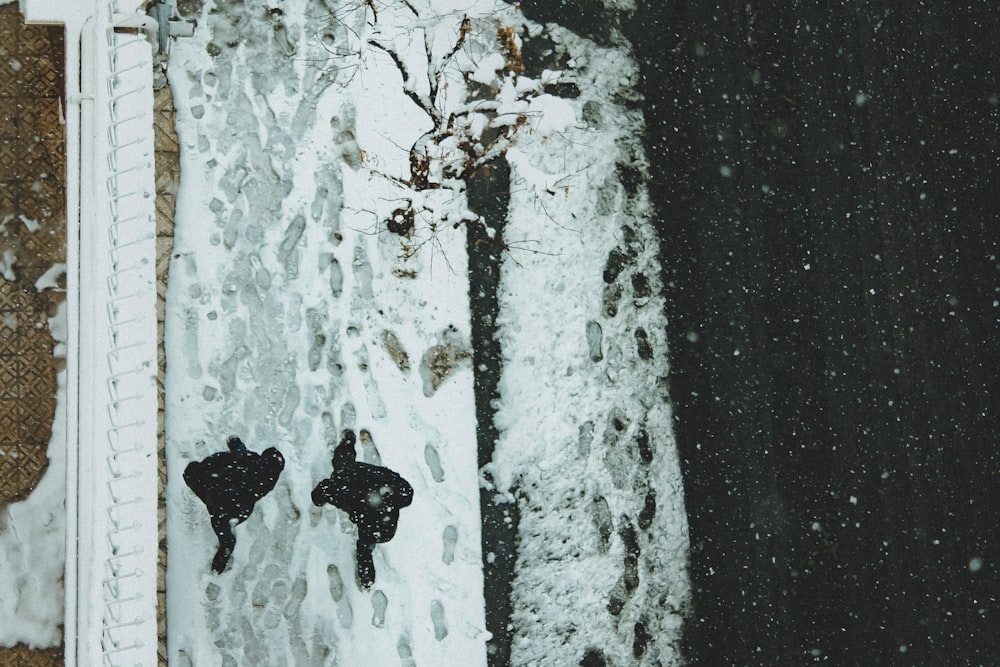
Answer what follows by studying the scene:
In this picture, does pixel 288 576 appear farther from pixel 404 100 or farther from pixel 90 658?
pixel 404 100

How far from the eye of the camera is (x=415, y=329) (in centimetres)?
353

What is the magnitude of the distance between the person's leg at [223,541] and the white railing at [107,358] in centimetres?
30

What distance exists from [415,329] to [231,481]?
972 millimetres

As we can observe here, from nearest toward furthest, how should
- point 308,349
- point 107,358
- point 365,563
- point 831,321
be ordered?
point 107,358 < point 365,563 < point 308,349 < point 831,321

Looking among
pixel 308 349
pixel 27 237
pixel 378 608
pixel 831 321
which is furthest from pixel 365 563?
pixel 831 321

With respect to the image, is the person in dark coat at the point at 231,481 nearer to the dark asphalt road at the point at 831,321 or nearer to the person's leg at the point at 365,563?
the person's leg at the point at 365,563

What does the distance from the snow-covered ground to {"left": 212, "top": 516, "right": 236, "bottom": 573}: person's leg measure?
55 millimetres

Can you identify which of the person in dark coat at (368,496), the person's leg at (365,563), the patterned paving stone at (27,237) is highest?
the patterned paving stone at (27,237)

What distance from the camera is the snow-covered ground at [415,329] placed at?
11.1 feet

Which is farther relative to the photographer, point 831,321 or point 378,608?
point 831,321

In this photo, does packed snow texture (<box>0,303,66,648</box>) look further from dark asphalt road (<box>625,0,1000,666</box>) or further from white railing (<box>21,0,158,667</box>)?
dark asphalt road (<box>625,0,1000,666</box>)

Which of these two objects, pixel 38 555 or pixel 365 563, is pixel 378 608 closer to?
pixel 365 563

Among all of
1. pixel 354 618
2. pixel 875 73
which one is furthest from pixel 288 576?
pixel 875 73

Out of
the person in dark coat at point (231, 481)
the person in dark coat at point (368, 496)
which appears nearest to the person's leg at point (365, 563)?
the person in dark coat at point (368, 496)
